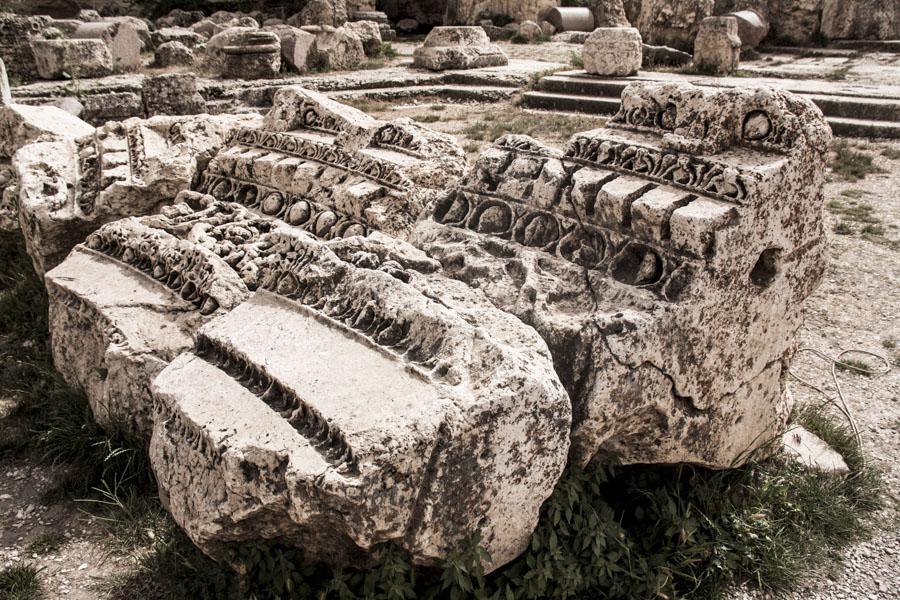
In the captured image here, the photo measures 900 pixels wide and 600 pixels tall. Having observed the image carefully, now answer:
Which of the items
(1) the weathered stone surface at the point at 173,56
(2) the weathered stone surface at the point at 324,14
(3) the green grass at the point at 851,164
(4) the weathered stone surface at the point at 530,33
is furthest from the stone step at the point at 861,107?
(2) the weathered stone surface at the point at 324,14

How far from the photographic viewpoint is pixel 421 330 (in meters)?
2.33

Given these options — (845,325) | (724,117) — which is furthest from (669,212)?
(845,325)

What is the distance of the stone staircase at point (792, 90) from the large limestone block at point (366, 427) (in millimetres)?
6325

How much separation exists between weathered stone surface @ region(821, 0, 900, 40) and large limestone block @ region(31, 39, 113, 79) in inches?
528

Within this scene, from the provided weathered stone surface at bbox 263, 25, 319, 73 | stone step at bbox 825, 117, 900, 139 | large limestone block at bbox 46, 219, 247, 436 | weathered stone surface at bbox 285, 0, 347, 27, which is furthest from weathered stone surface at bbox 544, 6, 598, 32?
large limestone block at bbox 46, 219, 247, 436

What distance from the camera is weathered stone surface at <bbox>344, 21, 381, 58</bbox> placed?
15.1 meters

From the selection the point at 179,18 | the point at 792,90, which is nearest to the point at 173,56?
the point at 179,18

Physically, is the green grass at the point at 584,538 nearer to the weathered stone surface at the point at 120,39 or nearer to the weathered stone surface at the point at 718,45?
the weathered stone surface at the point at 718,45

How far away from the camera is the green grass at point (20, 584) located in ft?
8.11

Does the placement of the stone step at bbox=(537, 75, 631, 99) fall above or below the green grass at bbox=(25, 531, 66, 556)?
above

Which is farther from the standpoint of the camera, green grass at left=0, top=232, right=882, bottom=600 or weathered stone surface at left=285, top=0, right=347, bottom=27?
weathered stone surface at left=285, top=0, right=347, bottom=27

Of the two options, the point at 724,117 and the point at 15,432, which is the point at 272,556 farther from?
the point at 724,117

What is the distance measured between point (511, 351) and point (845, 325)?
3.27m

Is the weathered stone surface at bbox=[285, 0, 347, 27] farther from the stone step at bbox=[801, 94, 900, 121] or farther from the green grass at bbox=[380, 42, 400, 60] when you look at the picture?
the stone step at bbox=[801, 94, 900, 121]
